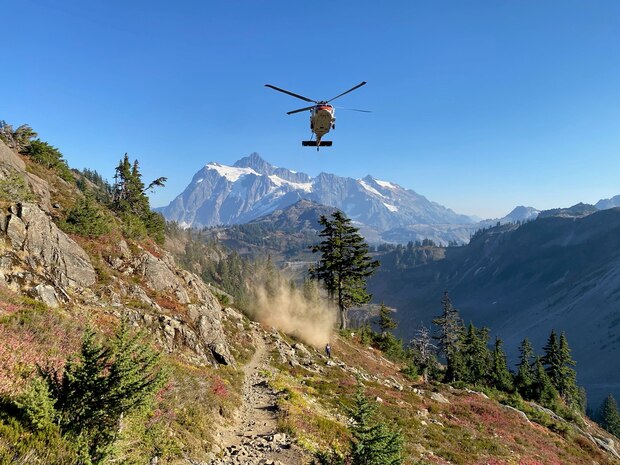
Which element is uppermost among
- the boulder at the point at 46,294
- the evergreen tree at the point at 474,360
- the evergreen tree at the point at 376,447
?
the boulder at the point at 46,294

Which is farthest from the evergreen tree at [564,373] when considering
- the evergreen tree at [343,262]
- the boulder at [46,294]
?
the boulder at [46,294]

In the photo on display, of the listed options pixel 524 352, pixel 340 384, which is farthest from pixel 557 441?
pixel 524 352

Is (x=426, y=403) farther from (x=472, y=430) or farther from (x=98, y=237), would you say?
(x=98, y=237)

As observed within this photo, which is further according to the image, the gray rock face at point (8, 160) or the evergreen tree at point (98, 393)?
the gray rock face at point (8, 160)

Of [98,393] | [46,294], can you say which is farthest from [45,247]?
[98,393]

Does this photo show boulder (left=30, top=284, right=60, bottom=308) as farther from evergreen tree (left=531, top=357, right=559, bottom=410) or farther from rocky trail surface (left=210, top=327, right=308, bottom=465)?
evergreen tree (left=531, top=357, right=559, bottom=410)

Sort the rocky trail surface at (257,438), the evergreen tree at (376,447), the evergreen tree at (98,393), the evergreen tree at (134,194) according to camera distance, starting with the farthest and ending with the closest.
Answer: the evergreen tree at (134,194) → the rocky trail surface at (257,438) → the evergreen tree at (376,447) → the evergreen tree at (98,393)

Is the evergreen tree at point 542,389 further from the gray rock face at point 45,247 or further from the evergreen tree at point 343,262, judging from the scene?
the gray rock face at point 45,247
